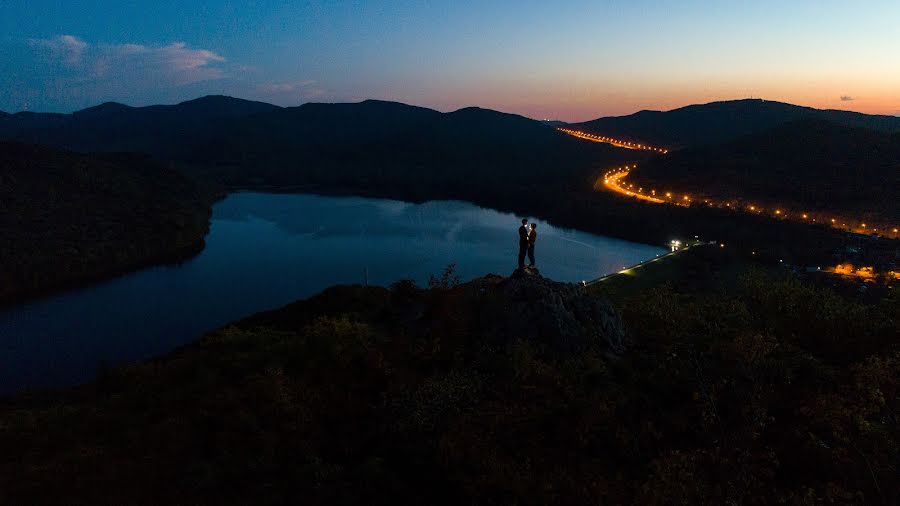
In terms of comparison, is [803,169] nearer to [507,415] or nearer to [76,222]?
[507,415]

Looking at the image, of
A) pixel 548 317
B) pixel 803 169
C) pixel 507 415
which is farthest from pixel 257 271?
pixel 803 169

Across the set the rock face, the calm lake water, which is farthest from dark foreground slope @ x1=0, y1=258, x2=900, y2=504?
the calm lake water

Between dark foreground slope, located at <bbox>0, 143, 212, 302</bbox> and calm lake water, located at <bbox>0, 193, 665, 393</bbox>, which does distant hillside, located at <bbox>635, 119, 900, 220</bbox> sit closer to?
calm lake water, located at <bbox>0, 193, 665, 393</bbox>

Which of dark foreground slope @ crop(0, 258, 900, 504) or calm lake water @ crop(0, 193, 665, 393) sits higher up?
dark foreground slope @ crop(0, 258, 900, 504)

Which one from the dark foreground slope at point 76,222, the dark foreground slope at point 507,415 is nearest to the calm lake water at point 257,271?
the dark foreground slope at point 76,222

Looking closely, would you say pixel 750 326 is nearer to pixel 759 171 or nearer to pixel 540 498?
pixel 540 498

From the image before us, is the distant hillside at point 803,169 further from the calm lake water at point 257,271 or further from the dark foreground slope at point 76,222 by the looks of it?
the dark foreground slope at point 76,222
